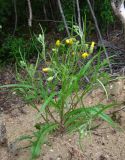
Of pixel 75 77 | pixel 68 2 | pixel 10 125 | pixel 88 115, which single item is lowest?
pixel 10 125

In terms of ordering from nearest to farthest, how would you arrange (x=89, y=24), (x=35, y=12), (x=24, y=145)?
(x=24, y=145)
(x=89, y=24)
(x=35, y=12)

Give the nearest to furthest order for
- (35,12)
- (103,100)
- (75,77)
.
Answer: (75,77) → (103,100) → (35,12)

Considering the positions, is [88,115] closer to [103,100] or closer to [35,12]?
[103,100]

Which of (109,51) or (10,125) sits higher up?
(109,51)

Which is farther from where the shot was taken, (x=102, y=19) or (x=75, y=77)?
(x=102, y=19)

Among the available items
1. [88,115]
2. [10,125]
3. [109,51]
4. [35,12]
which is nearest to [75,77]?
[88,115]

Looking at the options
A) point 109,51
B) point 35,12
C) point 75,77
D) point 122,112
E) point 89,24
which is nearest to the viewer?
point 75,77

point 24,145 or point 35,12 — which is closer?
point 24,145

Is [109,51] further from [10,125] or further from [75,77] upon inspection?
[75,77]

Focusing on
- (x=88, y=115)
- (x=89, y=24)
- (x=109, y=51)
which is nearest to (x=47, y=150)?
(x=88, y=115)
